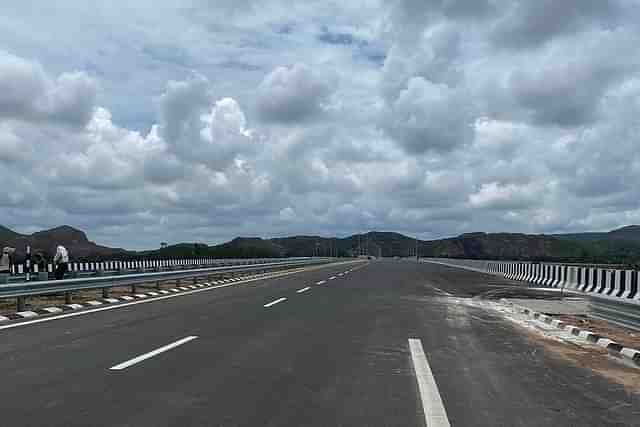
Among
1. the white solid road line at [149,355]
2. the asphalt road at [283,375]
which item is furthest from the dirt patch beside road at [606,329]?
the white solid road line at [149,355]

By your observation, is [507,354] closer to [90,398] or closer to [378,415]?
[378,415]

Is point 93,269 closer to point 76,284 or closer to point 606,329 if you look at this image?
point 76,284

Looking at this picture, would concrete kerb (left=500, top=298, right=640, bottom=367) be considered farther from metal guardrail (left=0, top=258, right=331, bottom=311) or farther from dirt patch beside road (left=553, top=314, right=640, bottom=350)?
metal guardrail (left=0, top=258, right=331, bottom=311)

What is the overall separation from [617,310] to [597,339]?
148 cm

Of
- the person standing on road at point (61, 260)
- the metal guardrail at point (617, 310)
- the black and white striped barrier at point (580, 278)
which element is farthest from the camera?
the person standing on road at point (61, 260)

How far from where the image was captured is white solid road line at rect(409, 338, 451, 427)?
5.99 m

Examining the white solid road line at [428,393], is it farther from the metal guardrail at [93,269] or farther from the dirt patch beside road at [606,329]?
the metal guardrail at [93,269]

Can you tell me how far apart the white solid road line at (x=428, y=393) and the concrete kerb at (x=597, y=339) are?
3.32 meters

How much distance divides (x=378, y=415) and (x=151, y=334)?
644cm

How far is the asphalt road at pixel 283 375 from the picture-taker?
614cm

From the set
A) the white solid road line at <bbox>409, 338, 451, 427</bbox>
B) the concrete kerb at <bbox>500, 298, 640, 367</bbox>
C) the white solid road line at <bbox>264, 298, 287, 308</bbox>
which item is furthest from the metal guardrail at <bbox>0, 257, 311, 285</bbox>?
the white solid road line at <bbox>409, 338, 451, 427</bbox>

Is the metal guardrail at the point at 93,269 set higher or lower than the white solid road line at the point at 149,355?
higher

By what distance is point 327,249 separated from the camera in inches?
6407

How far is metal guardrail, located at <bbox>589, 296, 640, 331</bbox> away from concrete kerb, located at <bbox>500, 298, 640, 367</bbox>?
2.27 ft
